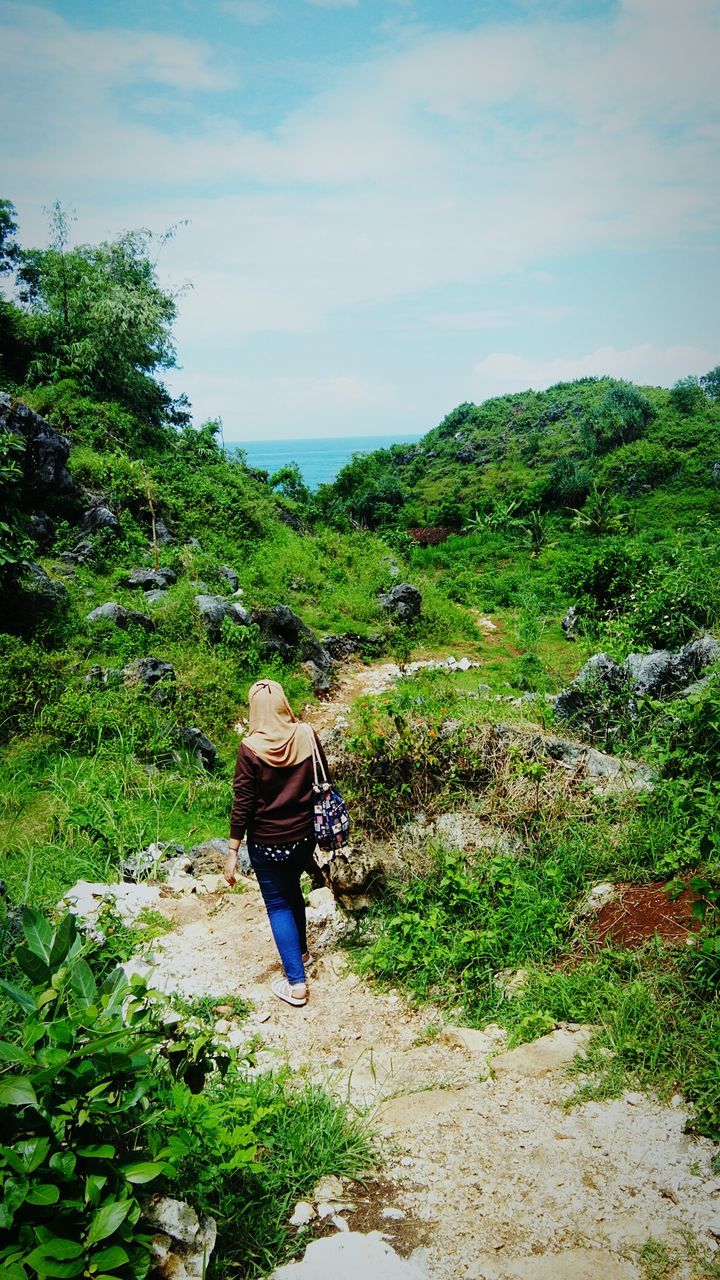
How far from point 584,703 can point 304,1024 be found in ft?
14.8

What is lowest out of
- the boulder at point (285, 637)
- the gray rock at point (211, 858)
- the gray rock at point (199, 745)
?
the gray rock at point (211, 858)

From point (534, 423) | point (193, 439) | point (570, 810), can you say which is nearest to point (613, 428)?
point (534, 423)

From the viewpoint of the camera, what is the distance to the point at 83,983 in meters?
1.85

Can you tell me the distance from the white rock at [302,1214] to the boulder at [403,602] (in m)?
12.5

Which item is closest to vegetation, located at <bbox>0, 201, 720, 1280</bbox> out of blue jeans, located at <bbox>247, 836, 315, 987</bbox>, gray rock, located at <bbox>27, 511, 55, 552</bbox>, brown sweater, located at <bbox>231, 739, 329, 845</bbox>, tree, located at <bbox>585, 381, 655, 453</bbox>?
gray rock, located at <bbox>27, 511, 55, 552</bbox>

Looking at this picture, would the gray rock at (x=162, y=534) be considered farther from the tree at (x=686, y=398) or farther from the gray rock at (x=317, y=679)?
the tree at (x=686, y=398)

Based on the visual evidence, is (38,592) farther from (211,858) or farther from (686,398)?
(686,398)

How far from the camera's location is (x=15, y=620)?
939cm

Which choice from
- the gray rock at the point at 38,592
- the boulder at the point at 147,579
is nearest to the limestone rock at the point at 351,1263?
the gray rock at the point at 38,592

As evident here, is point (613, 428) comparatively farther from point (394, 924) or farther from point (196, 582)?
point (394, 924)

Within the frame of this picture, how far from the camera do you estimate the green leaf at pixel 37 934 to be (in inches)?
72.7

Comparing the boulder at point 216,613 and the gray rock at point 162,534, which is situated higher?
the gray rock at point 162,534

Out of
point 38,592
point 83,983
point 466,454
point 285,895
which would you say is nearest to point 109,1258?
point 83,983

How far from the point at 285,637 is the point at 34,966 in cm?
1027
